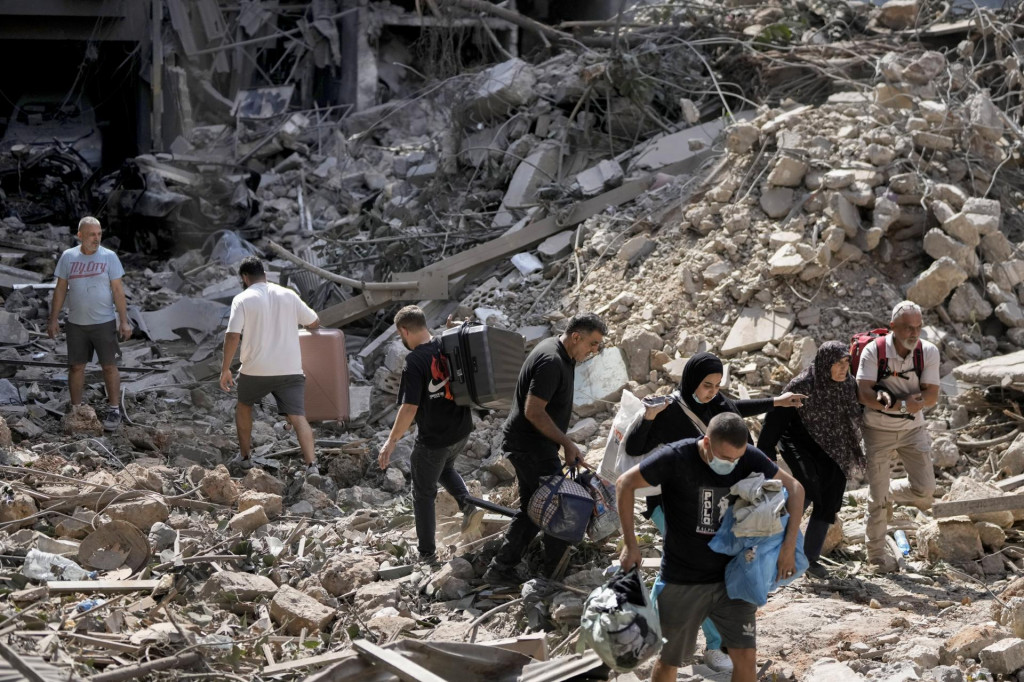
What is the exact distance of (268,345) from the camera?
756cm

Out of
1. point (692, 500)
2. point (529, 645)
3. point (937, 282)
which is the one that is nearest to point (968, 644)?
point (692, 500)

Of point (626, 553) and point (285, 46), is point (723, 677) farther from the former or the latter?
point (285, 46)

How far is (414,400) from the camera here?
19.3ft

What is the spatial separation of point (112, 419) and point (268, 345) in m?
1.90

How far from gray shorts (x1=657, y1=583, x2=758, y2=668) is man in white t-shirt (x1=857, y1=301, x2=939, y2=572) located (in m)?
2.11

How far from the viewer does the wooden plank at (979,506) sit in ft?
20.2

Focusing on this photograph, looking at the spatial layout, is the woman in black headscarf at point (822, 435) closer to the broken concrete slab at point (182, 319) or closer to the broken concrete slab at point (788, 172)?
the broken concrete slab at point (788, 172)

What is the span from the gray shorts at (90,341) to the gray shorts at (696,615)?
5661 mm

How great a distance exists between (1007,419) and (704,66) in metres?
6.53

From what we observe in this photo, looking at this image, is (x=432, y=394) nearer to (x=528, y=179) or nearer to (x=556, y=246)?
(x=556, y=246)

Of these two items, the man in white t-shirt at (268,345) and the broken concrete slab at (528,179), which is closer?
the man in white t-shirt at (268,345)

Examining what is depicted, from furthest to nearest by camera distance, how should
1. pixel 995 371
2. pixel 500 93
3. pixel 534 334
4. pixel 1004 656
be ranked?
pixel 500 93
pixel 534 334
pixel 995 371
pixel 1004 656

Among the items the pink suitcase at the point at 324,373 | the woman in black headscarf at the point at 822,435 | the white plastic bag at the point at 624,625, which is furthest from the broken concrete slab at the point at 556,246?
the white plastic bag at the point at 624,625

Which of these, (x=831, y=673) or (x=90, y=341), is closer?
(x=831, y=673)
